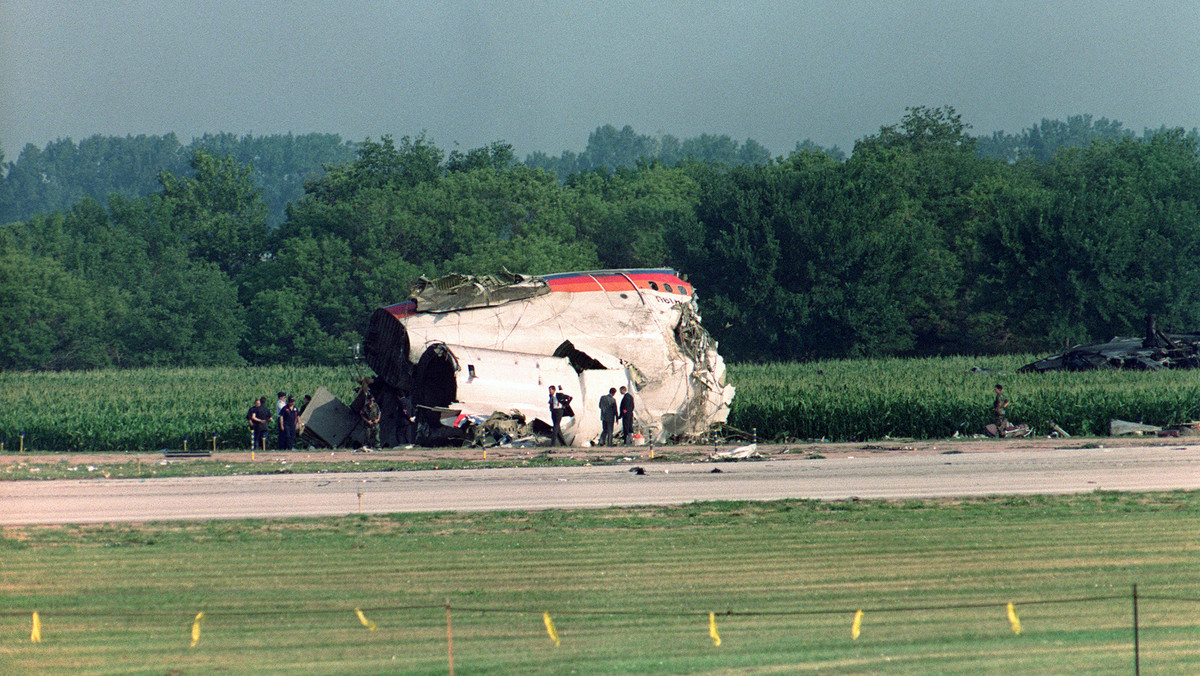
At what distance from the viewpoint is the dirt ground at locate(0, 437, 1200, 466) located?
112ft

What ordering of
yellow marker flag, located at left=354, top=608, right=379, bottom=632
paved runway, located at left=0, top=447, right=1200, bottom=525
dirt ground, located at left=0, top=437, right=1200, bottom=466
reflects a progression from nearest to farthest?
yellow marker flag, located at left=354, top=608, right=379, bottom=632 → paved runway, located at left=0, top=447, right=1200, bottom=525 → dirt ground, located at left=0, top=437, right=1200, bottom=466

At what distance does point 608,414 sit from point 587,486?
443 inches

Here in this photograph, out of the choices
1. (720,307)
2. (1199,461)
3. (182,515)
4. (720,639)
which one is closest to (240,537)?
(182,515)

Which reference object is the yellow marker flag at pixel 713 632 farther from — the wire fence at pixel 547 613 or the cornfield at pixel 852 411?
the cornfield at pixel 852 411

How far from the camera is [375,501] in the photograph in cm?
2442

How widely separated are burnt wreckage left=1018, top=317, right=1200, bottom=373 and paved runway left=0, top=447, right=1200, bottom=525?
74.8 feet

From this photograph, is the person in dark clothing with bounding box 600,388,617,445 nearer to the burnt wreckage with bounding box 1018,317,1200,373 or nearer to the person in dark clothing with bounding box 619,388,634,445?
the person in dark clothing with bounding box 619,388,634,445

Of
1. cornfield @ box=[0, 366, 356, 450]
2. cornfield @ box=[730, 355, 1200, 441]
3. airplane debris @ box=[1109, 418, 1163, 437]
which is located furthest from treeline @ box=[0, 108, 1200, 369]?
airplane debris @ box=[1109, 418, 1163, 437]

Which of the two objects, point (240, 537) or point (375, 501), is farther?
point (375, 501)

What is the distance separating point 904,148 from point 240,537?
4271 inches

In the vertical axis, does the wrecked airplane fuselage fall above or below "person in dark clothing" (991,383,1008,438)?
above

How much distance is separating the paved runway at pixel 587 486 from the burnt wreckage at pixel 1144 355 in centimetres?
2280

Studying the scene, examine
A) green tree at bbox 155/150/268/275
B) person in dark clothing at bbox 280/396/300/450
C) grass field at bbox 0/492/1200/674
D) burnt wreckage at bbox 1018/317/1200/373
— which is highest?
green tree at bbox 155/150/268/275

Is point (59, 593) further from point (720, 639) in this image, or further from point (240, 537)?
point (720, 639)
